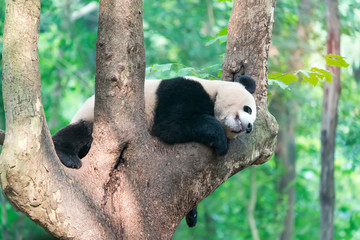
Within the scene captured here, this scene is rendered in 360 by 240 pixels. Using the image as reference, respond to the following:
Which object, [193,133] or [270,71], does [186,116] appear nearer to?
[193,133]

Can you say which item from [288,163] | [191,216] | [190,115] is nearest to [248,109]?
[190,115]

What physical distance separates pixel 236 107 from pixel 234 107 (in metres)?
0.02

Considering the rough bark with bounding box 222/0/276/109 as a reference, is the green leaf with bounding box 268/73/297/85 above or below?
below

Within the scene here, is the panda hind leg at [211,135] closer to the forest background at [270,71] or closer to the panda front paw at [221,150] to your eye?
the panda front paw at [221,150]

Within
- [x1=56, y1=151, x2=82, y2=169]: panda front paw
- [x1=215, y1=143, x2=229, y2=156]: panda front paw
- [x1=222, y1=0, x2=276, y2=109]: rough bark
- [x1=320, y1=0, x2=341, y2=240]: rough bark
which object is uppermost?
[x1=222, y1=0, x2=276, y2=109]: rough bark

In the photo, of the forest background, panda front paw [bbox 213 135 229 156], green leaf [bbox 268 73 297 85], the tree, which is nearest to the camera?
the tree

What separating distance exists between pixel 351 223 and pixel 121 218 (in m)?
9.88

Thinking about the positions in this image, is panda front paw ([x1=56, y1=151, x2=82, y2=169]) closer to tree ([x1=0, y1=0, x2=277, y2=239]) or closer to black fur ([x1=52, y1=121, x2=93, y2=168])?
black fur ([x1=52, y1=121, x2=93, y2=168])

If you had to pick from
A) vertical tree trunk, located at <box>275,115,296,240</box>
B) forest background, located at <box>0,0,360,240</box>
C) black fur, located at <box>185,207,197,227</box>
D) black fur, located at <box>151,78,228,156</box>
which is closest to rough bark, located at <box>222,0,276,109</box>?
black fur, located at <box>151,78,228,156</box>

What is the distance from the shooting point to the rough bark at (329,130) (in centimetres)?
800

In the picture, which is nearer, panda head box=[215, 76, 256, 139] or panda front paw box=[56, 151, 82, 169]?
panda front paw box=[56, 151, 82, 169]

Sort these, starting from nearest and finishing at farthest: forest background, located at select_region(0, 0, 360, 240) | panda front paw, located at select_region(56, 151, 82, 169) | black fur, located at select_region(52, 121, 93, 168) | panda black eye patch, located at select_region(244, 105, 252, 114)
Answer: panda front paw, located at select_region(56, 151, 82, 169) → black fur, located at select_region(52, 121, 93, 168) → panda black eye patch, located at select_region(244, 105, 252, 114) → forest background, located at select_region(0, 0, 360, 240)

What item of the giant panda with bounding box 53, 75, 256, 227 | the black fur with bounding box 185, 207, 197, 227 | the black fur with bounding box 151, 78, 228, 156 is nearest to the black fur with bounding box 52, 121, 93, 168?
the giant panda with bounding box 53, 75, 256, 227

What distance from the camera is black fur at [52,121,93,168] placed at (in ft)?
10.1
